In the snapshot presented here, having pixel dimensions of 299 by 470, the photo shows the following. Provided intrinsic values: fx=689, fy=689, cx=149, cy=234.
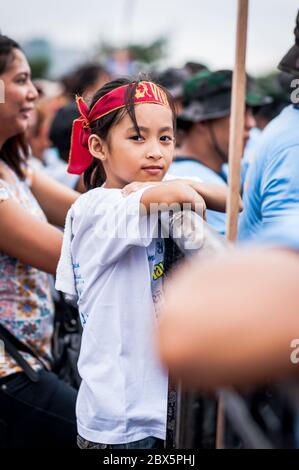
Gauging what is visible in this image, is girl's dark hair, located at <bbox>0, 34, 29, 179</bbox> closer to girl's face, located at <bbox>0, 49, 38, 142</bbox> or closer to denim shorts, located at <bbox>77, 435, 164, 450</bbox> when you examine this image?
girl's face, located at <bbox>0, 49, 38, 142</bbox>

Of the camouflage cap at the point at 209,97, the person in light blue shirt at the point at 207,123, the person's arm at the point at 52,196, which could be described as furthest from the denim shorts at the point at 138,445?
the camouflage cap at the point at 209,97

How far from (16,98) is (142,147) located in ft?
3.63

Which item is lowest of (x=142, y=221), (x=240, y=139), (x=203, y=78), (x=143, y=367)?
(x=143, y=367)

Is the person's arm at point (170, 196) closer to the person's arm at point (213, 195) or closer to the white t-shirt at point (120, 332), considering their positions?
the white t-shirt at point (120, 332)

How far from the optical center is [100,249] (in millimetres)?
1833

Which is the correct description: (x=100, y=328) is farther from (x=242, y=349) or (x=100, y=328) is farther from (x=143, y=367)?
(x=242, y=349)

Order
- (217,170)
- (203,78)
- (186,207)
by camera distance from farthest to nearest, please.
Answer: (203,78) → (217,170) → (186,207)

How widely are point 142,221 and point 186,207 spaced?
142mm

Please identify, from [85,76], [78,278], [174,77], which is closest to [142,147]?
[78,278]

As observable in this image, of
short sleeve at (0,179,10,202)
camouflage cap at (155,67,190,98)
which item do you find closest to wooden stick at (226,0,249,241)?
short sleeve at (0,179,10,202)

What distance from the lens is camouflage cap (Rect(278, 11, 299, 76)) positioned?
2.48m

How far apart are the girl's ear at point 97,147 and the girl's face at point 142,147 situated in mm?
44

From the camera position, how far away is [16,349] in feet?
8.14
